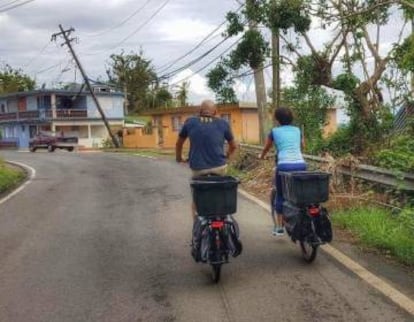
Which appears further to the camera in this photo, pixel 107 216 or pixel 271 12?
pixel 271 12

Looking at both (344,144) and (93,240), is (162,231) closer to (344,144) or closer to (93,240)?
(93,240)

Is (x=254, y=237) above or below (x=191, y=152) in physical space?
below

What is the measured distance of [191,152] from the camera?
751cm

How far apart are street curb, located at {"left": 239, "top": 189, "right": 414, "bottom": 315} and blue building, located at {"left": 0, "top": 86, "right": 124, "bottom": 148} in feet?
195

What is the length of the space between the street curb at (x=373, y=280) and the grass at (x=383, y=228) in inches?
22.2

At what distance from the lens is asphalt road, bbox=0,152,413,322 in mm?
5891

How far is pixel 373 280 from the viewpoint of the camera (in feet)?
22.1

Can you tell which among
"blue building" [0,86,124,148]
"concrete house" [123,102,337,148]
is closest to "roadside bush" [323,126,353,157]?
"concrete house" [123,102,337,148]

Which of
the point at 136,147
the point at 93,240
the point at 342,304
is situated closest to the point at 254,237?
the point at 93,240

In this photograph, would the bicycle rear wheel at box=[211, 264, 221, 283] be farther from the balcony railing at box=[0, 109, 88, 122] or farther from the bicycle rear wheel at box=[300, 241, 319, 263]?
the balcony railing at box=[0, 109, 88, 122]

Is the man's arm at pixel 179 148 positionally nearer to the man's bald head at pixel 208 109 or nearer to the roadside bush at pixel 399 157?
the man's bald head at pixel 208 109

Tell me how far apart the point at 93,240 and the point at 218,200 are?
344 cm

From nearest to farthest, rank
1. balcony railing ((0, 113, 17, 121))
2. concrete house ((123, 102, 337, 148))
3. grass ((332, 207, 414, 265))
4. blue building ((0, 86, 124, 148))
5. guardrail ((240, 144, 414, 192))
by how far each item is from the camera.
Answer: grass ((332, 207, 414, 265)) < guardrail ((240, 144, 414, 192)) < concrete house ((123, 102, 337, 148)) < blue building ((0, 86, 124, 148)) < balcony railing ((0, 113, 17, 121))

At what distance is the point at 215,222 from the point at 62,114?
208ft
